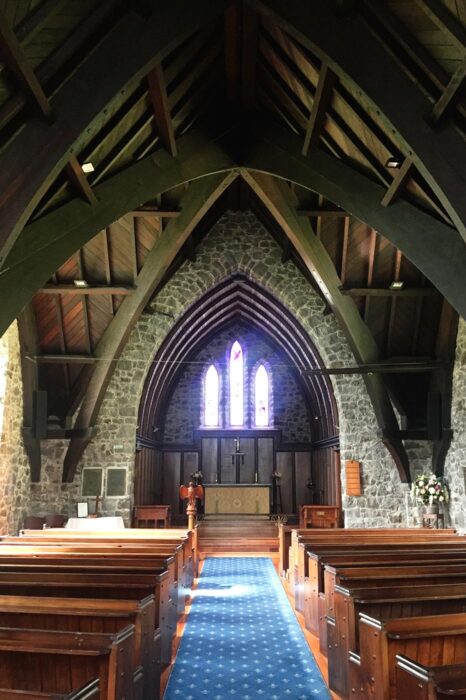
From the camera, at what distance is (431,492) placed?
10.2 meters

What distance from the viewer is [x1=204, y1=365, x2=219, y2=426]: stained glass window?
17.4 metres

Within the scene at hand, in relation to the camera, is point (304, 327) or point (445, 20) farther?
point (304, 327)

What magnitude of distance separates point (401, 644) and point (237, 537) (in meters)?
10.3

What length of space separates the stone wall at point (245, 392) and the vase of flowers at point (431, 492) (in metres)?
6.58

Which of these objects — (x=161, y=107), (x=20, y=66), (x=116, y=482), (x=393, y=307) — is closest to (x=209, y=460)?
(x=116, y=482)

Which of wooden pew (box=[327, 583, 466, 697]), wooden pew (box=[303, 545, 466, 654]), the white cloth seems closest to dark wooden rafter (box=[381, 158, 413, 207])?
wooden pew (box=[303, 545, 466, 654])

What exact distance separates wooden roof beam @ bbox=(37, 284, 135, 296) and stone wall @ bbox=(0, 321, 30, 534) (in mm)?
1020

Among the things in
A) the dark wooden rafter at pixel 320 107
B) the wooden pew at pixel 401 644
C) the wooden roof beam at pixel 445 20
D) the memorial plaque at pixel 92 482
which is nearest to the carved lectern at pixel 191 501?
the memorial plaque at pixel 92 482

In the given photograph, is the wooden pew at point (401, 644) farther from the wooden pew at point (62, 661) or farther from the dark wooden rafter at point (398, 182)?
the dark wooden rafter at point (398, 182)

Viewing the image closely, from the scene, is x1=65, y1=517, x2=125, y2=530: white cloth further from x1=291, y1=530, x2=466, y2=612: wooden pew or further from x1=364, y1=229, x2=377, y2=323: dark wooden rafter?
x1=364, y1=229, x2=377, y2=323: dark wooden rafter

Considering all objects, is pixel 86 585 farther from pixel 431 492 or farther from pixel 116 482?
pixel 431 492

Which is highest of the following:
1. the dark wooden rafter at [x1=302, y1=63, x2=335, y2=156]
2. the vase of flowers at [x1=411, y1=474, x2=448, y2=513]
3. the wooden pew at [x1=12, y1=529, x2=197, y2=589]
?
the dark wooden rafter at [x1=302, y1=63, x2=335, y2=156]

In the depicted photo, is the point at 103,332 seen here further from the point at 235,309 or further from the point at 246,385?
the point at 246,385

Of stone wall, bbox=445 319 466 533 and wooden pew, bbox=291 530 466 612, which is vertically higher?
stone wall, bbox=445 319 466 533
